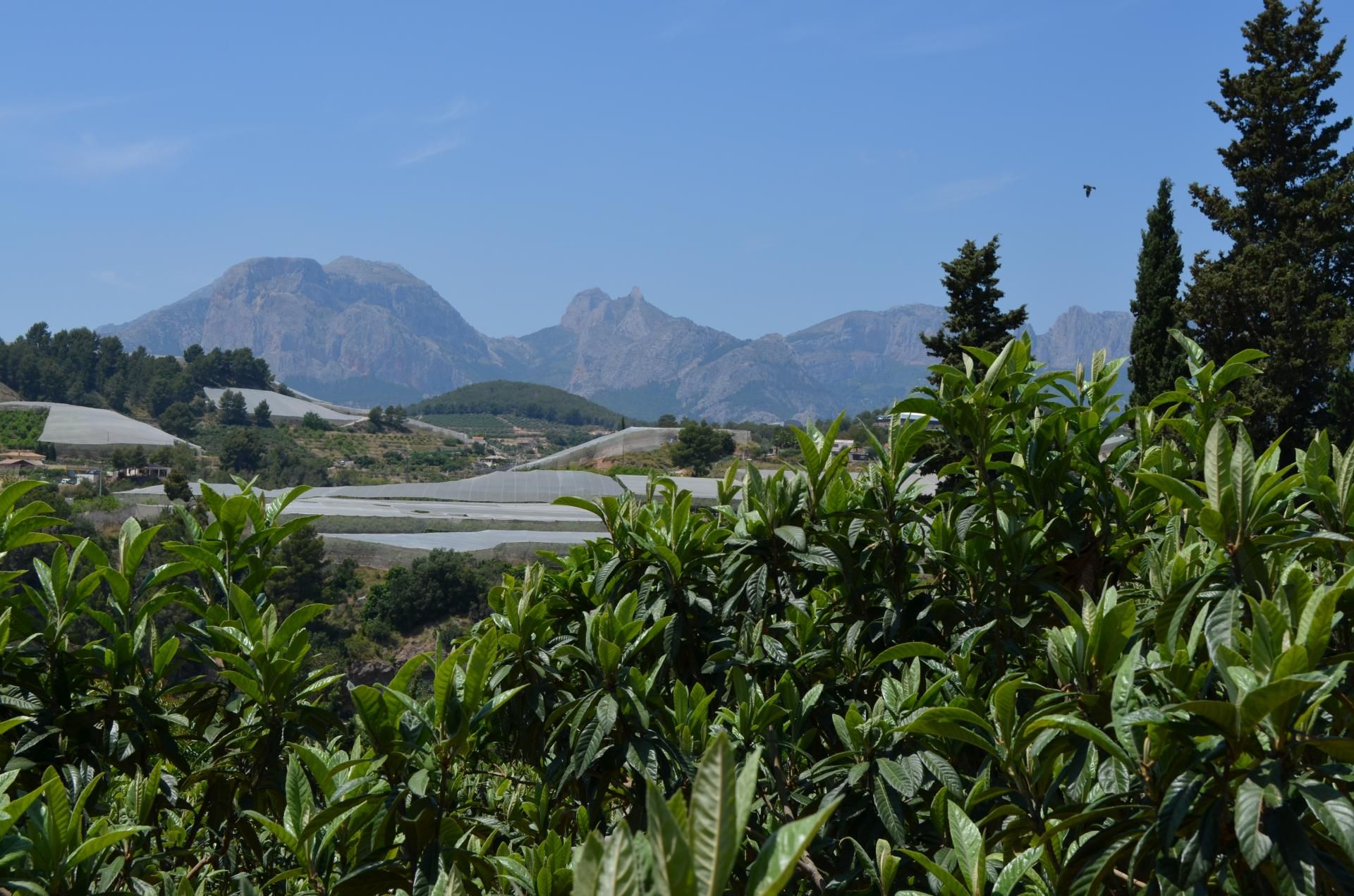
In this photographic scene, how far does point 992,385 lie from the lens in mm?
2166

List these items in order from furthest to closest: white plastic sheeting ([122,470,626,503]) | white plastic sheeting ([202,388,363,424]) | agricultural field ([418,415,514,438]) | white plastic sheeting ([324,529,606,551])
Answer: agricultural field ([418,415,514,438])
white plastic sheeting ([202,388,363,424])
white plastic sheeting ([122,470,626,503])
white plastic sheeting ([324,529,606,551])

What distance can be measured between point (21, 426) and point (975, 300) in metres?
77.2

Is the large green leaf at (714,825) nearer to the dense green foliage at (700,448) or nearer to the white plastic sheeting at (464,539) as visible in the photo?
the white plastic sheeting at (464,539)

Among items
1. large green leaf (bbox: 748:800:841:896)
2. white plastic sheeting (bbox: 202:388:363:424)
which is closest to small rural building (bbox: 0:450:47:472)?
white plastic sheeting (bbox: 202:388:363:424)

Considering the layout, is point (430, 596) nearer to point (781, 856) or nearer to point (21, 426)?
point (781, 856)

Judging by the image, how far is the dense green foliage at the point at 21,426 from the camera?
73250 mm

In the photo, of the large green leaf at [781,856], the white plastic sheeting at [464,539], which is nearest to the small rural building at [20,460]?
the white plastic sheeting at [464,539]

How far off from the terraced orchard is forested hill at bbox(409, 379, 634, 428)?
150m

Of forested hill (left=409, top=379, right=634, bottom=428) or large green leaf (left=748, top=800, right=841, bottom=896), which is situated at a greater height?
forested hill (left=409, top=379, right=634, bottom=428)

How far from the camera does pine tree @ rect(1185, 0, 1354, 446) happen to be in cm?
2033

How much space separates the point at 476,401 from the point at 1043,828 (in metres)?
164

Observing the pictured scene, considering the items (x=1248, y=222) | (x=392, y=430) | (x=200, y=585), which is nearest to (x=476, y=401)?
(x=392, y=430)

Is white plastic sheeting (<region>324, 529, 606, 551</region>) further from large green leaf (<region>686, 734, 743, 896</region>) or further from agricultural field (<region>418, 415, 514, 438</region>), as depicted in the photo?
agricultural field (<region>418, 415, 514, 438</region>)

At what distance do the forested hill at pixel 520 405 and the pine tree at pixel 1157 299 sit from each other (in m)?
133
